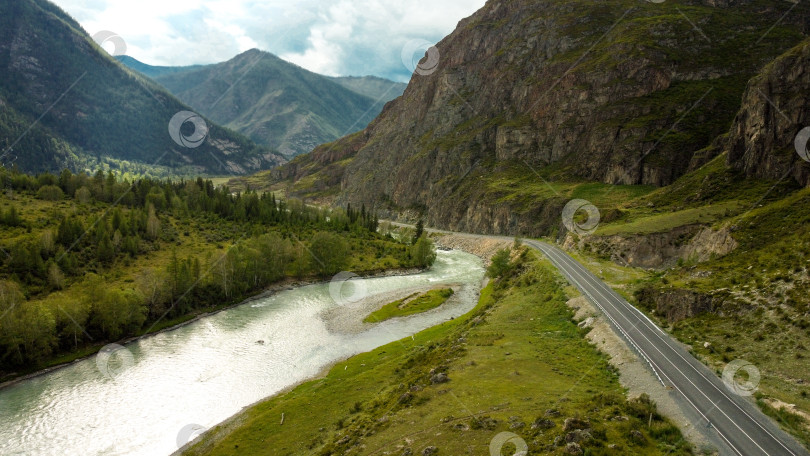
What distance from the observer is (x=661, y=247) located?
236 ft

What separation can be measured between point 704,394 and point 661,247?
2039 inches

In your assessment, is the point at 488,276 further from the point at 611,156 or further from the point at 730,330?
the point at 611,156

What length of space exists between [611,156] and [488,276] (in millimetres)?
80512

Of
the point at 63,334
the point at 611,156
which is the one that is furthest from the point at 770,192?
the point at 63,334

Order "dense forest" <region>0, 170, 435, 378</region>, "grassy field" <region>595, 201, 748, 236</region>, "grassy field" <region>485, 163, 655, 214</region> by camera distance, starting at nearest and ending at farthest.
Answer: "dense forest" <region>0, 170, 435, 378</region> < "grassy field" <region>595, 201, 748, 236</region> < "grassy field" <region>485, 163, 655, 214</region>
